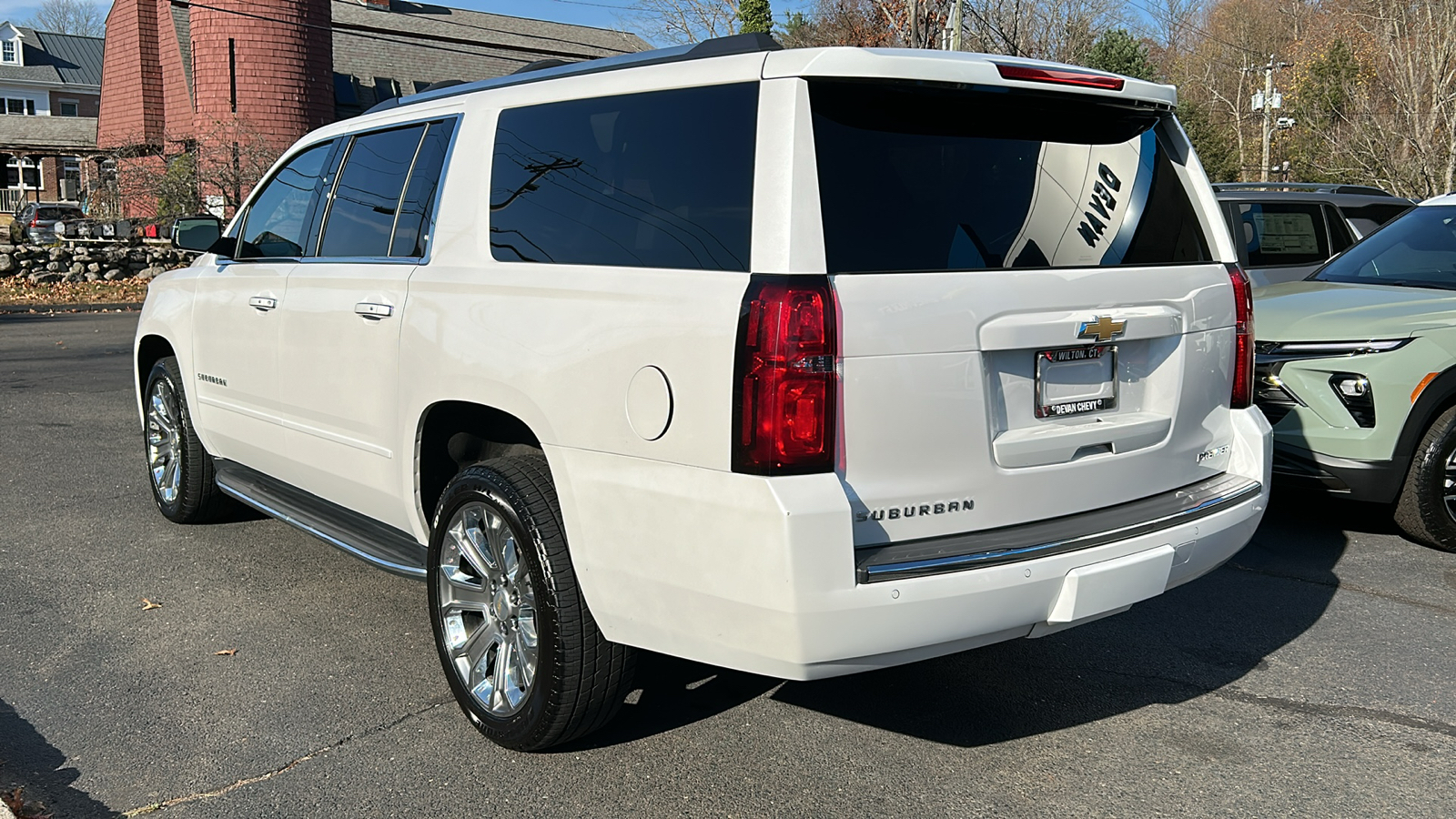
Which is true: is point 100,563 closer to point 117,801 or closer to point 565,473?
point 117,801

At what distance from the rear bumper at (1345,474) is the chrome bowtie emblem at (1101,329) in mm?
3036

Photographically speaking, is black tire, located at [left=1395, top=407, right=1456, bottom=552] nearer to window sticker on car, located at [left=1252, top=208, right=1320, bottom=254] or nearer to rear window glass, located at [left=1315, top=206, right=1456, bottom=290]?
rear window glass, located at [left=1315, top=206, right=1456, bottom=290]

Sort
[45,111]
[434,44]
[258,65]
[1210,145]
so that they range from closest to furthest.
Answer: [258,65]
[1210,145]
[434,44]
[45,111]

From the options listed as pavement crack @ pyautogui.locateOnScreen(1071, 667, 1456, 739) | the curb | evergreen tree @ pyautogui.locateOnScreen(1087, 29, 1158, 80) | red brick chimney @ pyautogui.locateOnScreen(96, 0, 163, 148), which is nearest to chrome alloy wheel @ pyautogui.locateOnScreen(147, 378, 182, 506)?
pavement crack @ pyautogui.locateOnScreen(1071, 667, 1456, 739)

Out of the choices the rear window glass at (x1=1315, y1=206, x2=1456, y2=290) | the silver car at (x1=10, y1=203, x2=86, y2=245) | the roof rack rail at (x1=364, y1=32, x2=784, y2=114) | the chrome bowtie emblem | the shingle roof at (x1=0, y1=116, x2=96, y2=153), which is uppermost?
the shingle roof at (x1=0, y1=116, x2=96, y2=153)

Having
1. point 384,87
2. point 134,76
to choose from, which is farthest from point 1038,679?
point 384,87

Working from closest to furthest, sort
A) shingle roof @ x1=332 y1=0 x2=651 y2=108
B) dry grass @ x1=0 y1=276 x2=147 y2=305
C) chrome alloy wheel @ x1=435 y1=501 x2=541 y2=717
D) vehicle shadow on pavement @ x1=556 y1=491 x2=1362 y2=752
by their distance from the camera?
1. chrome alloy wheel @ x1=435 y1=501 x2=541 y2=717
2. vehicle shadow on pavement @ x1=556 y1=491 x2=1362 y2=752
3. dry grass @ x1=0 y1=276 x2=147 y2=305
4. shingle roof @ x1=332 y1=0 x2=651 y2=108

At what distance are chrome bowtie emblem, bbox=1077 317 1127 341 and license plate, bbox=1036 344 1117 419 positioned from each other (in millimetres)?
39

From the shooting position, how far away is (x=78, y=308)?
20672mm

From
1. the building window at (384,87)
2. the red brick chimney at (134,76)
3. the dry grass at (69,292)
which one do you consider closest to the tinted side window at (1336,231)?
the dry grass at (69,292)

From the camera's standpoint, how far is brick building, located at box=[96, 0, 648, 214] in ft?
107

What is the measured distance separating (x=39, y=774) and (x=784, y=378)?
2486 mm

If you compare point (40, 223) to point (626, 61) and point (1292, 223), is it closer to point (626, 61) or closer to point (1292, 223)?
point (1292, 223)

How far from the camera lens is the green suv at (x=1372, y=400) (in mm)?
5820
